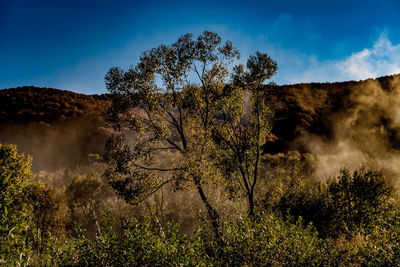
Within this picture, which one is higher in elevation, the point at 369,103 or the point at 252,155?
the point at 369,103

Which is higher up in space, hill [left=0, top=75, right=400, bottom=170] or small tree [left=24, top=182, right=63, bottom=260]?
hill [left=0, top=75, right=400, bottom=170]

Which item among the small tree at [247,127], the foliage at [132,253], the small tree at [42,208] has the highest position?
the small tree at [247,127]

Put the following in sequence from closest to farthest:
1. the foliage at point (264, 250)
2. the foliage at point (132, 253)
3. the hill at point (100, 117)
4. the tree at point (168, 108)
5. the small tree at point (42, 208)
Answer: the foliage at point (132, 253)
the foliage at point (264, 250)
the tree at point (168, 108)
the small tree at point (42, 208)
the hill at point (100, 117)

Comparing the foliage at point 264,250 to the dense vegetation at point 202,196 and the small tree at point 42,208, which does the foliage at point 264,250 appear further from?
the small tree at point 42,208

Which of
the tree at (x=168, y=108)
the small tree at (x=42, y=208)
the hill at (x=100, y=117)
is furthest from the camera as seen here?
the hill at (x=100, y=117)

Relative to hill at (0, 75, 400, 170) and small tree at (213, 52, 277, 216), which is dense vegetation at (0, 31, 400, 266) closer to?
small tree at (213, 52, 277, 216)

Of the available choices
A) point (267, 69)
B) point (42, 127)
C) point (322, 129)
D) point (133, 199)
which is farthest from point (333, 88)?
point (42, 127)

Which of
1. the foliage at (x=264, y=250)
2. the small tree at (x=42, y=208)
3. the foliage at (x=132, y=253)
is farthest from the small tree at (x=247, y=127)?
the small tree at (x=42, y=208)

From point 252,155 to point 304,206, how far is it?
9.39m

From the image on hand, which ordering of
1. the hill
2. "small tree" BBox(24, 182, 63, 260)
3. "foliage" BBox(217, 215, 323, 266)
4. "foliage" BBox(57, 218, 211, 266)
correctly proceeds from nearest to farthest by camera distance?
"foliage" BBox(57, 218, 211, 266) < "foliage" BBox(217, 215, 323, 266) < "small tree" BBox(24, 182, 63, 260) < the hill

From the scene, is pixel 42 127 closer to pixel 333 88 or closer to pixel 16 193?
pixel 16 193

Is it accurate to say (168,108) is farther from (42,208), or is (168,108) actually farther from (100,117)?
(100,117)

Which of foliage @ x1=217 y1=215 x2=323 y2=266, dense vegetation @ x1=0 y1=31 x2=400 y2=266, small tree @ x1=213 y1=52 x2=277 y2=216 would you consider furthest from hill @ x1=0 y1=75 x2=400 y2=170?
foliage @ x1=217 y1=215 x2=323 y2=266

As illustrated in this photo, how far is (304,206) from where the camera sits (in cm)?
2412
